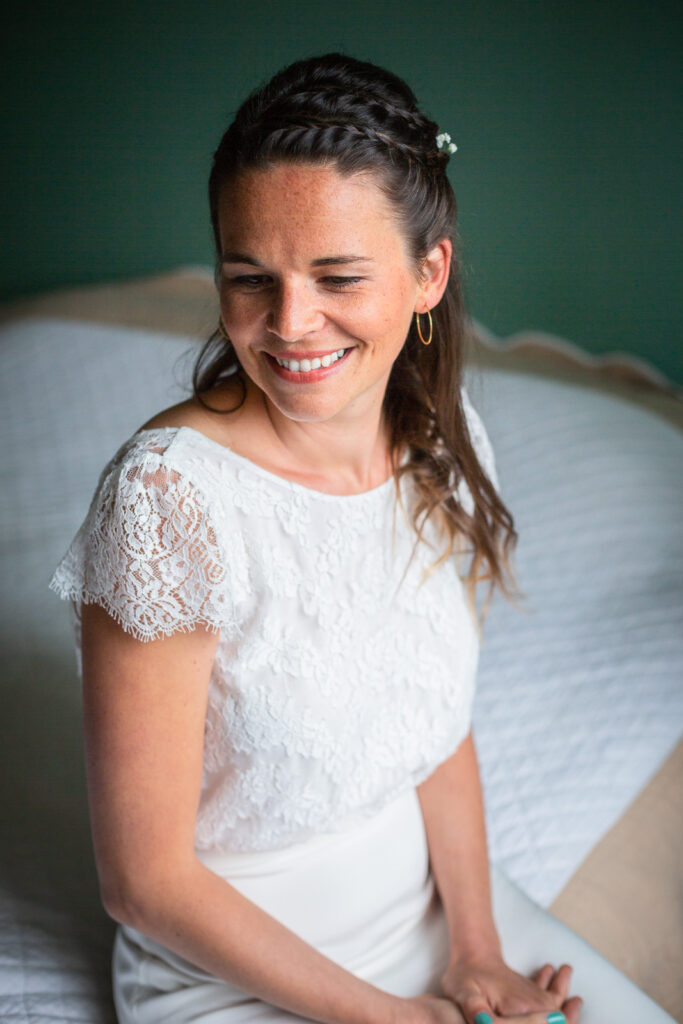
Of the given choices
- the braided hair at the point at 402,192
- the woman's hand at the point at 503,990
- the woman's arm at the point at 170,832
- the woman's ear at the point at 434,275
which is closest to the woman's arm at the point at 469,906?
the woman's hand at the point at 503,990

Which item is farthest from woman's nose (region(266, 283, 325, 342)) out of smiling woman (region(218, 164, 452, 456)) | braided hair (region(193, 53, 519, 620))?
braided hair (region(193, 53, 519, 620))

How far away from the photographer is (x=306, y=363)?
974mm

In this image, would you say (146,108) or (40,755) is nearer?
(40,755)

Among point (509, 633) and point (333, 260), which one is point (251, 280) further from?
point (509, 633)

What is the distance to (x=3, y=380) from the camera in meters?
2.43

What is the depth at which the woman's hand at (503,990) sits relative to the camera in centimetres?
111

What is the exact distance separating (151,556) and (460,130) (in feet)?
6.49

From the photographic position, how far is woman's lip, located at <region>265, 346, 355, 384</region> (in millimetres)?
977

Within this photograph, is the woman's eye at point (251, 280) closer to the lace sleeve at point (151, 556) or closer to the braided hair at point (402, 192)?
the braided hair at point (402, 192)

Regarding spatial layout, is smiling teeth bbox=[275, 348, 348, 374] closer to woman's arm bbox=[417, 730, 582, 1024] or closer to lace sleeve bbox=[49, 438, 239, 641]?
lace sleeve bbox=[49, 438, 239, 641]

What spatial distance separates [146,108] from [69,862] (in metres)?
2.37

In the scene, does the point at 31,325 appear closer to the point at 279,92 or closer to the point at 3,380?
the point at 3,380

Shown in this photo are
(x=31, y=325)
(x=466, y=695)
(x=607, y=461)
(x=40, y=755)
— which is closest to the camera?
(x=466, y=695)

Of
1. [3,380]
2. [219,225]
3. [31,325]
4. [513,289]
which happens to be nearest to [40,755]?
[219,225]
